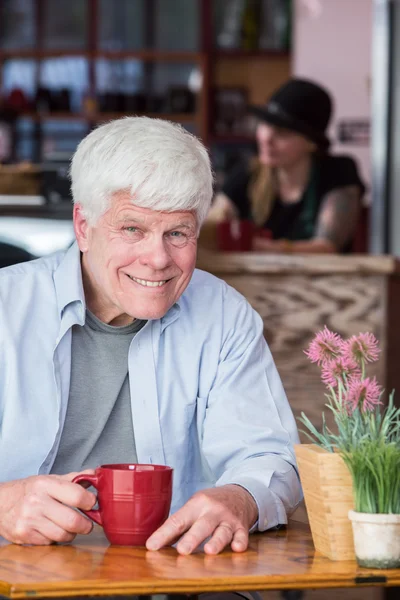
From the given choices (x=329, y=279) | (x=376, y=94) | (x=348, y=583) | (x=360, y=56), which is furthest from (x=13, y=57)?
(x=348, y=583)

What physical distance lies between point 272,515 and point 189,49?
256 inches

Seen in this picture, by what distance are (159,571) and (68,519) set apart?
0.55 feet

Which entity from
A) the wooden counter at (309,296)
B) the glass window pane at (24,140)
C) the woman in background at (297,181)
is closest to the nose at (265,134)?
the woman in background at (297,181)

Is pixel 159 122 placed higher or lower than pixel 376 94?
higher

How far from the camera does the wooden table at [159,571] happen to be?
1.02m

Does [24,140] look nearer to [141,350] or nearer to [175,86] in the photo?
[175,86]

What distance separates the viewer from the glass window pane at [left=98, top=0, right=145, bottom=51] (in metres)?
7.66

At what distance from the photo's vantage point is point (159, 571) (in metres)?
1.08

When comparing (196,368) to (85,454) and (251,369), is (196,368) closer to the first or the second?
(251,369)

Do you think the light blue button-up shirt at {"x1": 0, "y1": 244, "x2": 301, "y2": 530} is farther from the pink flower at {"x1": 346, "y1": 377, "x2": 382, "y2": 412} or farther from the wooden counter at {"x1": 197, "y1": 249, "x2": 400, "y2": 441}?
the wooden counter at {"x1": 197, "y1": 249, "x2": 400, "y2": 441}

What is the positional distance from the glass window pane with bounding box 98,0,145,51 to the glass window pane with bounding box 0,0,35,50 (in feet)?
1.72

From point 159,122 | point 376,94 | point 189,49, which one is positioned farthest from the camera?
point 189,49

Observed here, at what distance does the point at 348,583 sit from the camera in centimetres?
108

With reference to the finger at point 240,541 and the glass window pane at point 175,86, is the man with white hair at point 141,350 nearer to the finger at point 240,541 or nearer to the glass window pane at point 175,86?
the finger at point 240,541
